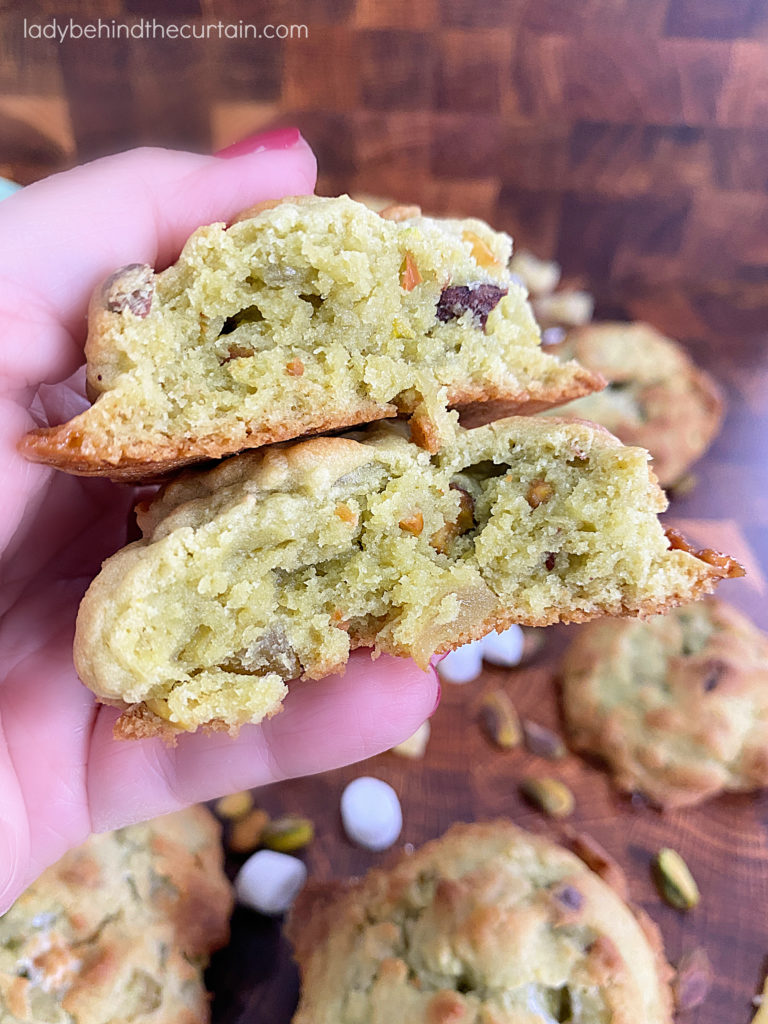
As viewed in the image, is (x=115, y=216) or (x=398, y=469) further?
Answer: (x=115, y=216)

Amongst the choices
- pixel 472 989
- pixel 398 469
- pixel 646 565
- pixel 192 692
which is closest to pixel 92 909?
pixel 472 989

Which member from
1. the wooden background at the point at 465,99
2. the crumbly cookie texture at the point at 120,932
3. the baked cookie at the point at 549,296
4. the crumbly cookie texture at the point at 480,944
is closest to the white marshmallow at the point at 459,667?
the crumbly cookie texture at the point at 480,944

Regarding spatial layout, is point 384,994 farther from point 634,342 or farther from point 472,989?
point 634,342

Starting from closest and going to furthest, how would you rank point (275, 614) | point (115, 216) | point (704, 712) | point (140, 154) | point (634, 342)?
point (275, 614), point (115, 216), point (140, 154), point (704, 712), point (634, 342)

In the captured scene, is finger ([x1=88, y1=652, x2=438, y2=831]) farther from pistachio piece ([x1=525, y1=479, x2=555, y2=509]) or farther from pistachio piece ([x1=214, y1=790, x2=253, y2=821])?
pistachio piece ([x1=525, y1=479, x2=555, y2=509])

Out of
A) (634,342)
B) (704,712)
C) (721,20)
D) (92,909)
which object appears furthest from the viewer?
(634,342)

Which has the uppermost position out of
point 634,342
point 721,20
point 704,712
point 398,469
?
point 721,20

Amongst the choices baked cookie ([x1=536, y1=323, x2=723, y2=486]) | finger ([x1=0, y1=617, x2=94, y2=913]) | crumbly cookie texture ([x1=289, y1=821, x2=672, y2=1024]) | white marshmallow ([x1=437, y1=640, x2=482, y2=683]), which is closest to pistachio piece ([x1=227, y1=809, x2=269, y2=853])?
crumbly cookie texture ([x1=289, y1=821, x2=672, y2=1024])
